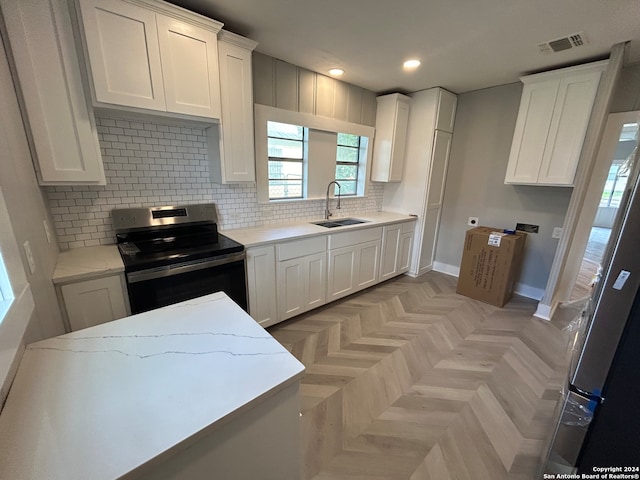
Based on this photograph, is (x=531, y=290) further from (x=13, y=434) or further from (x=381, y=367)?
(x=13, y=434)

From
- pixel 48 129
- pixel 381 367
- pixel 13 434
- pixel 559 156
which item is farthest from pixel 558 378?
pixel 48 129

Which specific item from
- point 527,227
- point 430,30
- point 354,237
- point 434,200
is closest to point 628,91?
point 527,227

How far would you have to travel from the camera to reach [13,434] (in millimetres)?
614

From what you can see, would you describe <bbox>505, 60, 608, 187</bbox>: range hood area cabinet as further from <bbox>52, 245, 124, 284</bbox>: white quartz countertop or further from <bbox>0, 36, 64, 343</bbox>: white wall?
<bbox>0, 36, 64, 343</bbox>: white wall

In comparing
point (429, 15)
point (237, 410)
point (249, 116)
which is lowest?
point (237, 410)

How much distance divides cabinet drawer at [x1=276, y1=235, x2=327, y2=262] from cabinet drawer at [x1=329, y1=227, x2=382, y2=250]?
0.40ft

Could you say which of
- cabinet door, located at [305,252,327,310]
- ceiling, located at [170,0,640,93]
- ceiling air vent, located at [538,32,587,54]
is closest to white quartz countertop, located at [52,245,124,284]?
cabinet door, located at [305,252,327,310]

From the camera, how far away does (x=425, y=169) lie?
351cm

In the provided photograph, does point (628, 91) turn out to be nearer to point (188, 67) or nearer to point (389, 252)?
point (389, 252)

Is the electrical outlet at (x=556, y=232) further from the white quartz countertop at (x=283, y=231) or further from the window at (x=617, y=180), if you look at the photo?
the white quartz countertop at (x=283, y=231)

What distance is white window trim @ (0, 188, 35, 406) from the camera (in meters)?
0.74

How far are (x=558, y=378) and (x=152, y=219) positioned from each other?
3405 mm

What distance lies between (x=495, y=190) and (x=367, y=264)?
1.91 m

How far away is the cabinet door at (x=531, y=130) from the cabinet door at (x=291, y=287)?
254 centimetres
